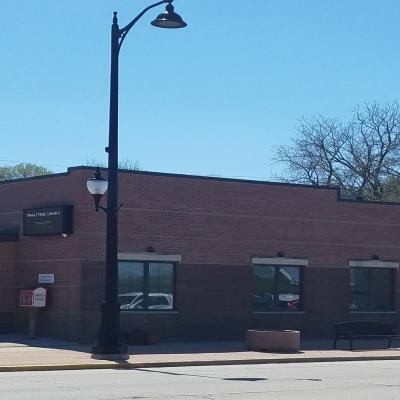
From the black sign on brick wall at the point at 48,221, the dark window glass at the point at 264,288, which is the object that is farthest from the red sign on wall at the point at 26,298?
the dark window glass at the point at 264,288

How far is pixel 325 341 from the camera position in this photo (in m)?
34.4

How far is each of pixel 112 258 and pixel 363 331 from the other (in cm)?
1090

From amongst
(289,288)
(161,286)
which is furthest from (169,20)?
(289,288)

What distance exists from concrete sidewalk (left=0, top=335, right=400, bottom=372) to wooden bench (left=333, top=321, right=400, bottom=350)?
16.1 inches

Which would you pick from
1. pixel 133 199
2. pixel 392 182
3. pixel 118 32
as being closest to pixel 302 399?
pixel 118 32

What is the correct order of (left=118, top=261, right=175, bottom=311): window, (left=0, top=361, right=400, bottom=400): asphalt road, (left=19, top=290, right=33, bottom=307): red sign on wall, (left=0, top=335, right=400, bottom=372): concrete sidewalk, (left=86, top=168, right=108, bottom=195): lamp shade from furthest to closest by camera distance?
(left=118, top=261, right=175, bottom=311): window → (left=19, top=290, right=33, bottom=307): red sign on wall → (left=86, top=168, right=108, bottom=195): lamp shade → (left=0, top=335, right=400, bottom=372): concrete sidewalk → (left=0, top=361, right=400, bottom=400): asphalt road

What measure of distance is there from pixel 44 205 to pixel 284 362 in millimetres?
10015

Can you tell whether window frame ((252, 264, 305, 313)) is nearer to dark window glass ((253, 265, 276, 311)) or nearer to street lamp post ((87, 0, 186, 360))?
dark window glass ((253, 265, 276, 311))

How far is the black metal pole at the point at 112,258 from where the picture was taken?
79.9 feet

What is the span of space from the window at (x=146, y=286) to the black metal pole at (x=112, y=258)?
6420 mm

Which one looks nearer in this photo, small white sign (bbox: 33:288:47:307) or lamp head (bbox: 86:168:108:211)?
lamp head (bbox: 86:168:108:211)

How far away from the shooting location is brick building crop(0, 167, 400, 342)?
100 ft

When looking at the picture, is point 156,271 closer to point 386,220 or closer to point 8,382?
point 386,220

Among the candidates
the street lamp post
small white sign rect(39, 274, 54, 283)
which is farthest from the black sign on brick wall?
the street lamp post
